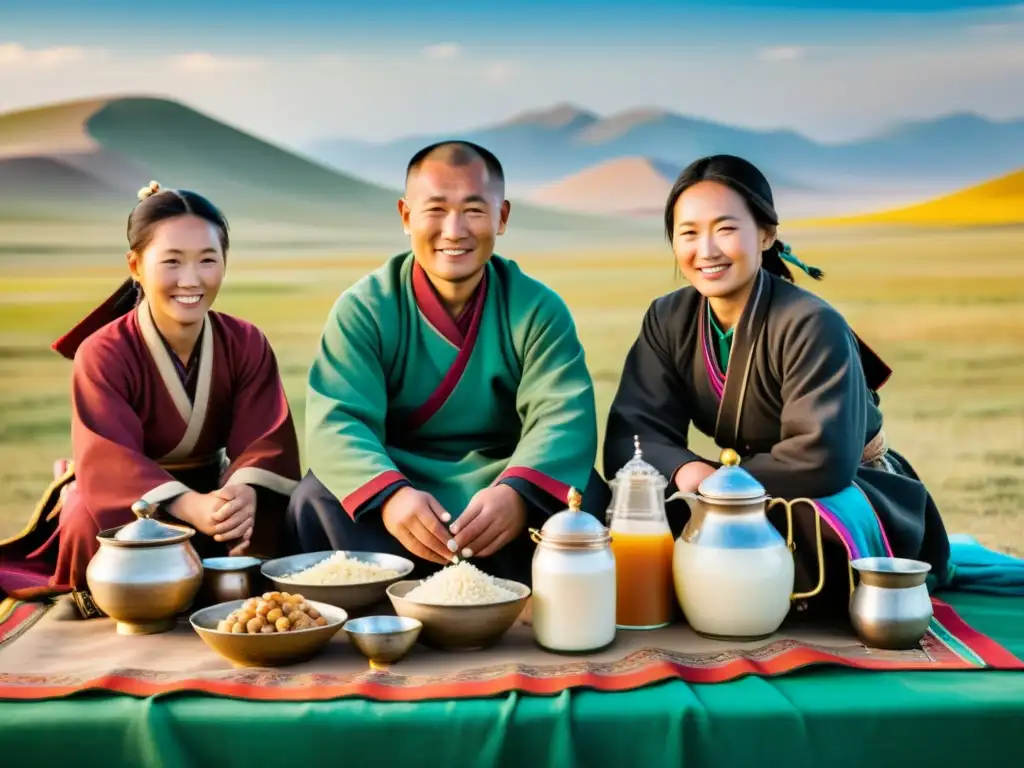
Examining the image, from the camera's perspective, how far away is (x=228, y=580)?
7.91 ft

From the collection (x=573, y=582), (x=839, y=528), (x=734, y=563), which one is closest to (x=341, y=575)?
(x=573, y=582)

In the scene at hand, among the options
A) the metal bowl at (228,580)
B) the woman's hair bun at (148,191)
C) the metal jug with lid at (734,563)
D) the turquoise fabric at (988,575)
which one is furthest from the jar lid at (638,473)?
the woman's hair bun at (148,191)

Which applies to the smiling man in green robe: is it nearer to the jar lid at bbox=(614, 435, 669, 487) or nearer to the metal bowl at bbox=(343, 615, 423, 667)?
the jar lid at bbox=(614, 435, 669, 487)

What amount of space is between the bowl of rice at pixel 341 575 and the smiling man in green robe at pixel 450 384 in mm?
116

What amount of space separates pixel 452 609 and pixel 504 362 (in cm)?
83

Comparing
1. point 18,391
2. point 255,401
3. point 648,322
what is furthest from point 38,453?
point 648,322

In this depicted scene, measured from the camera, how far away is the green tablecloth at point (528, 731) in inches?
73.2

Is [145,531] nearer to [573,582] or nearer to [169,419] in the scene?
[169,419]

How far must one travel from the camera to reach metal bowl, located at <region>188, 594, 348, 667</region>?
204 cm

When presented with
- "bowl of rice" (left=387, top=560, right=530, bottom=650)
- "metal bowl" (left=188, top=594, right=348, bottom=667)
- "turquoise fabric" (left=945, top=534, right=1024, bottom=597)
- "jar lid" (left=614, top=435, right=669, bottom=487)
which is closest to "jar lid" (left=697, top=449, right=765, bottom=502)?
"jar lid" (left=614, top=435, right=669, bottom=487)

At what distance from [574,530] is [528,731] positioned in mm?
399

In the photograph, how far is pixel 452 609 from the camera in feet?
6.98

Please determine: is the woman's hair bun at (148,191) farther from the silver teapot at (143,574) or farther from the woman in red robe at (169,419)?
the silver teapot at (143,574)

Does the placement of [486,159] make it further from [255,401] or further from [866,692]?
[866,692]
